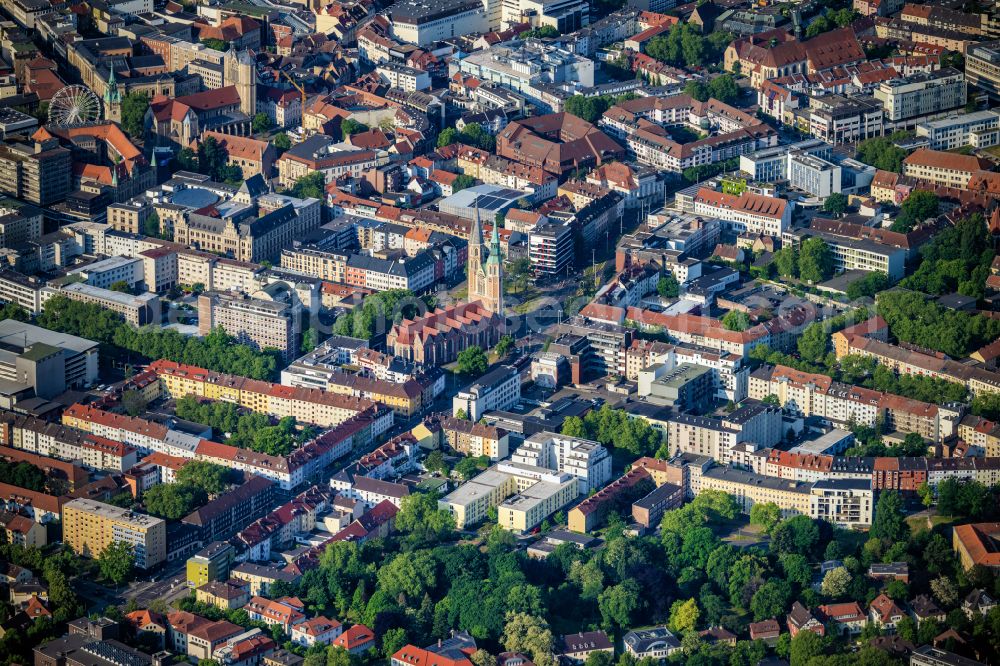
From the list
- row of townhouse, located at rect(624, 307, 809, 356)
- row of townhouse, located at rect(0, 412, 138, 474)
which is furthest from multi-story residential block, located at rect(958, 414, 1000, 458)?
row of townhouse, located at rect(0, 412, 138, 474)

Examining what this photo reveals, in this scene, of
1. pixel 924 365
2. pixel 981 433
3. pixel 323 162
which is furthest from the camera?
pixel 323 162

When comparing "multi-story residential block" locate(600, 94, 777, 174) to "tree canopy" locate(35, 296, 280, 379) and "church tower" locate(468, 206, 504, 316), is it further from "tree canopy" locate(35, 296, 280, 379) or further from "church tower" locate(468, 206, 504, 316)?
"tree canopy" locate(35, 296, 280, 379)

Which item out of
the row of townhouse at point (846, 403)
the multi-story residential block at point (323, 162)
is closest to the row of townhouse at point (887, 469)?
the row of townhouse at point (846, 403)

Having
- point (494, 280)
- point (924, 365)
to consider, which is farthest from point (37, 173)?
point (924, 365)

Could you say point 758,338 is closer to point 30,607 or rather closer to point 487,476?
point 487,476

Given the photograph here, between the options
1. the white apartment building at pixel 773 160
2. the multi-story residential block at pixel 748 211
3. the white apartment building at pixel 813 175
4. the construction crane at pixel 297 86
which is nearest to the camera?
the multi-story residential block at pixel 748 211

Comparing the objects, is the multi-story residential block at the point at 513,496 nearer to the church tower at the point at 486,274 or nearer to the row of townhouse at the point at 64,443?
the row of townhouse at the point at 64,443

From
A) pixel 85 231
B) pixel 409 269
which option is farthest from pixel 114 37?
pixel 409 269

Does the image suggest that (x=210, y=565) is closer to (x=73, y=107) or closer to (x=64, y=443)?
(x=64, y=443)
